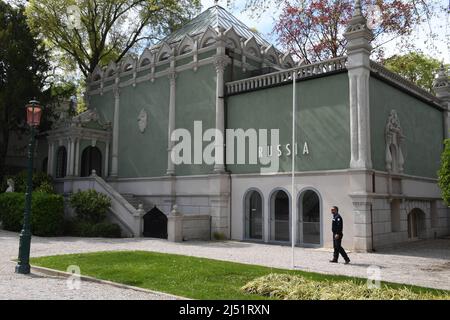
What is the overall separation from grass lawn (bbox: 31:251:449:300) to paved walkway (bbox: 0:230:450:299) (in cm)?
71

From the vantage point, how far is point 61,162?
95.3ft

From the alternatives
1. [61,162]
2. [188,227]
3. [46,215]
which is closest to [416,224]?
[188,227]

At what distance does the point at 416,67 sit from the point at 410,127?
51.7ft

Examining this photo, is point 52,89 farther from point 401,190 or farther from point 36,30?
point 401,190

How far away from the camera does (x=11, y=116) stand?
27.8m

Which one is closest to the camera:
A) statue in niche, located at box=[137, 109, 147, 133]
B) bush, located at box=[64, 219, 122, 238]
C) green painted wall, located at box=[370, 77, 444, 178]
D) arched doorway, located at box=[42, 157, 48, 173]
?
green painted wall, located at box=[370, 77, 444, 178]

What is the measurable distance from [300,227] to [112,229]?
9559mm

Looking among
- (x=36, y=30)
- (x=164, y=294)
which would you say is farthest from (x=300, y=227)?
(x=36, y=30)

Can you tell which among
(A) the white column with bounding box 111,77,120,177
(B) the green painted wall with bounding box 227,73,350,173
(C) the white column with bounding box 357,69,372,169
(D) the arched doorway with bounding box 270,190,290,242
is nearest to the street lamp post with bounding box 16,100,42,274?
(B) the green painted wall with bounding box 227,73,350,173

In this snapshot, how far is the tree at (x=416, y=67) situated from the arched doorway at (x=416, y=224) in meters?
11.8

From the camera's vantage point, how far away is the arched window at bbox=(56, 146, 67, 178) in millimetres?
28875

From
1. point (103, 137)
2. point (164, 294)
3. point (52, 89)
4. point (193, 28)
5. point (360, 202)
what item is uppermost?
point (193, 28)

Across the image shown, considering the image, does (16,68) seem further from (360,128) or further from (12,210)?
(360,128)

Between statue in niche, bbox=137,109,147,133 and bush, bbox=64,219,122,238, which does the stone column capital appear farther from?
bush, bbox=64,219,122,238
